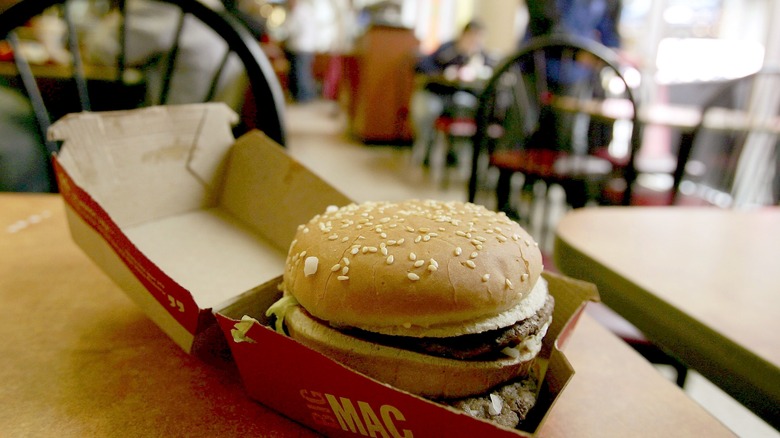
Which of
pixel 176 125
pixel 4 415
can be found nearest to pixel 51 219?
pixel 176 125

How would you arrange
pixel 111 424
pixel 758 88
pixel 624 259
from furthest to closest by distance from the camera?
pixel 758 88 → pixel 624 259 → pixel 111 424

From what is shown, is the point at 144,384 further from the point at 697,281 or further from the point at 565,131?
the point at 565,131

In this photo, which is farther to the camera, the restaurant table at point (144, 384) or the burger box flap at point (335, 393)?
the restaurant table at point (144, 384)

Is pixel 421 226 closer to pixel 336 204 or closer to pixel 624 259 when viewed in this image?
pixel 336 204

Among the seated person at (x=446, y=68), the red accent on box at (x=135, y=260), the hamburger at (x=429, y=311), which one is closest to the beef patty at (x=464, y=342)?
the hamburger at (x=429, y=311)

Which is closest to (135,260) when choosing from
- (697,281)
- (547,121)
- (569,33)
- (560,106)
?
(697,281)

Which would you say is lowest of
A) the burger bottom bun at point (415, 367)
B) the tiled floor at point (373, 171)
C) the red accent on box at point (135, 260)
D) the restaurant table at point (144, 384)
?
the tiled floor at point (373, 171)

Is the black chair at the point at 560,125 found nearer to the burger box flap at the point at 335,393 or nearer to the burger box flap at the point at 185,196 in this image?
the burger box flap at the point at 185,196

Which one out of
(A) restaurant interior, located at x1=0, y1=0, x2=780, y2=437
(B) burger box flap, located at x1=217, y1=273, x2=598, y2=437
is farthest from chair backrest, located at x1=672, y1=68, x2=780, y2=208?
(B) burger box flap, located at x1=217, y1=273, x2=598, y2=437

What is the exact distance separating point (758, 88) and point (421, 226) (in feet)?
18.9

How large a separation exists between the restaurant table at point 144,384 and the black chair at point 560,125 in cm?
111

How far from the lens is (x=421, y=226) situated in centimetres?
54

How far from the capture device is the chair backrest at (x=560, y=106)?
333 cm

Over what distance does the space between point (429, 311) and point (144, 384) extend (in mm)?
331
